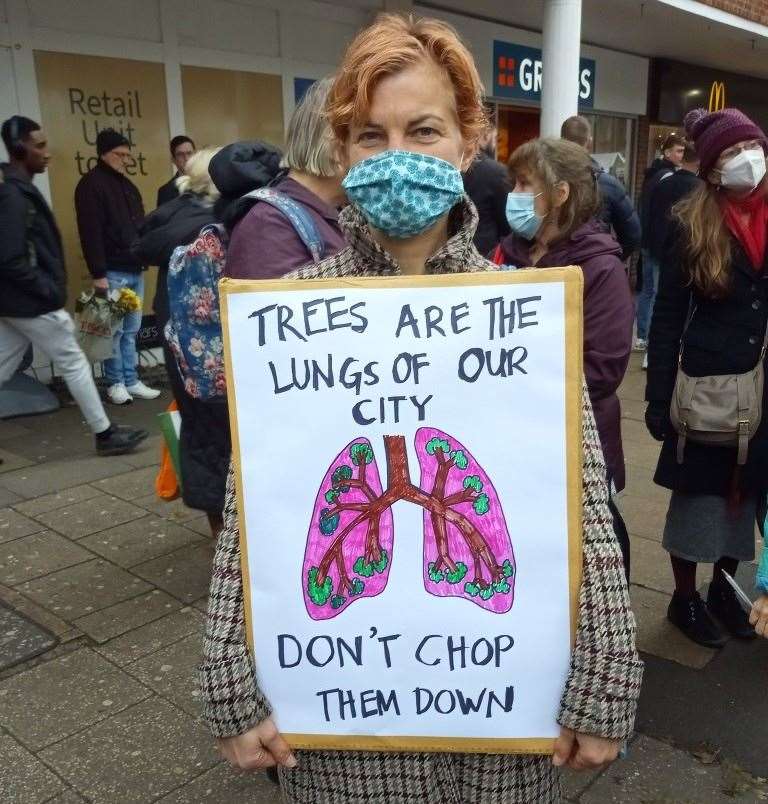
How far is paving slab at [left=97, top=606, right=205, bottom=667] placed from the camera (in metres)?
3.08

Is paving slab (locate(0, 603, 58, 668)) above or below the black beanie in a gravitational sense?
below

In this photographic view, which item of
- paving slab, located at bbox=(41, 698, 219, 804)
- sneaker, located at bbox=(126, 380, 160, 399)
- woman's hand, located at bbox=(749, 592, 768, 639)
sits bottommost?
paving slab, located at bbox=(41, 698, 219, 804)

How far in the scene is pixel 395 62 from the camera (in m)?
1.30

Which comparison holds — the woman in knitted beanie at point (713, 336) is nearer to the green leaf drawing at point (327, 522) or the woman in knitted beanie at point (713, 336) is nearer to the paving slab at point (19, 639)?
the green leaf drawing at point (327, 522)

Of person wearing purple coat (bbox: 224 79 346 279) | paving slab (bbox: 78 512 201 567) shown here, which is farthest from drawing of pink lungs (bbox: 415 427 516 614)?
paving slab (bbox: 78 512 201 567)

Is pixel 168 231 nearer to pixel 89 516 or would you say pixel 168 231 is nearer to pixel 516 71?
pixel 89 516

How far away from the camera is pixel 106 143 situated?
6.26 m

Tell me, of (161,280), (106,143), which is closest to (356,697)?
(161,280)

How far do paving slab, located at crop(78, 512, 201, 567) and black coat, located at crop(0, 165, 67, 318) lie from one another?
153cm

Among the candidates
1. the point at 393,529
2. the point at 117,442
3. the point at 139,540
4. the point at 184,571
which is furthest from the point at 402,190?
the point at 117,442

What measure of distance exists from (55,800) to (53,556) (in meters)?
1.73

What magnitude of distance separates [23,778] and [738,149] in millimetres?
2962

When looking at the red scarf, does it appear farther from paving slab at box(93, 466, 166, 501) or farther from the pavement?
paving slab at box(93, 466, 166, 501)

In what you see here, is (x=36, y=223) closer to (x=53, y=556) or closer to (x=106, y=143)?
(x=106, y=143)
